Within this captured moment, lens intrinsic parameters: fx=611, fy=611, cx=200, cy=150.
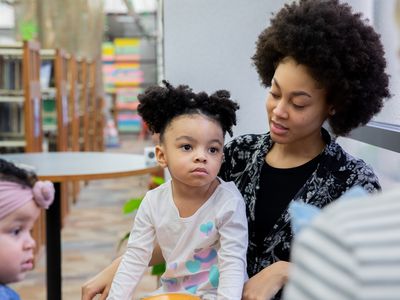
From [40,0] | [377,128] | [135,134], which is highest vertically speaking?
[40,0]

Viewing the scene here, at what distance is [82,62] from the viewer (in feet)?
25.8

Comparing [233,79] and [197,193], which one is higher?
[233,79]

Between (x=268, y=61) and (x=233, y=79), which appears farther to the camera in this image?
(x=233, y=79)

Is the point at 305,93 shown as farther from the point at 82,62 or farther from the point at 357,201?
the point at 82,62

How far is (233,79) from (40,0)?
259 inches

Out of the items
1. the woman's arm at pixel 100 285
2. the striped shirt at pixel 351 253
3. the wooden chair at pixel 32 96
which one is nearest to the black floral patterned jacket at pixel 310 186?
the woman's arm at pixel 100 285

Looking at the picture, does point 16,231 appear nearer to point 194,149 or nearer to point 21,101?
point 194,149

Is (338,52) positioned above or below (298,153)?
above

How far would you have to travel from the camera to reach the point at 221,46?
8.09 ft

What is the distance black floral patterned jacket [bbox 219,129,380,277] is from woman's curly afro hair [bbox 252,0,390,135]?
0.36ft

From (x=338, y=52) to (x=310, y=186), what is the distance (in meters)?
0.33

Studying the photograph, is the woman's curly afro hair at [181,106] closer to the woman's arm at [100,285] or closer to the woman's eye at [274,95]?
the woman's eye at [274,95]

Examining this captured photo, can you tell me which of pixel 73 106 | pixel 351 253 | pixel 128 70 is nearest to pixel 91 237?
pixel 73 106

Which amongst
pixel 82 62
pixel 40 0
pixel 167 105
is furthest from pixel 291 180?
pixel 40 0
